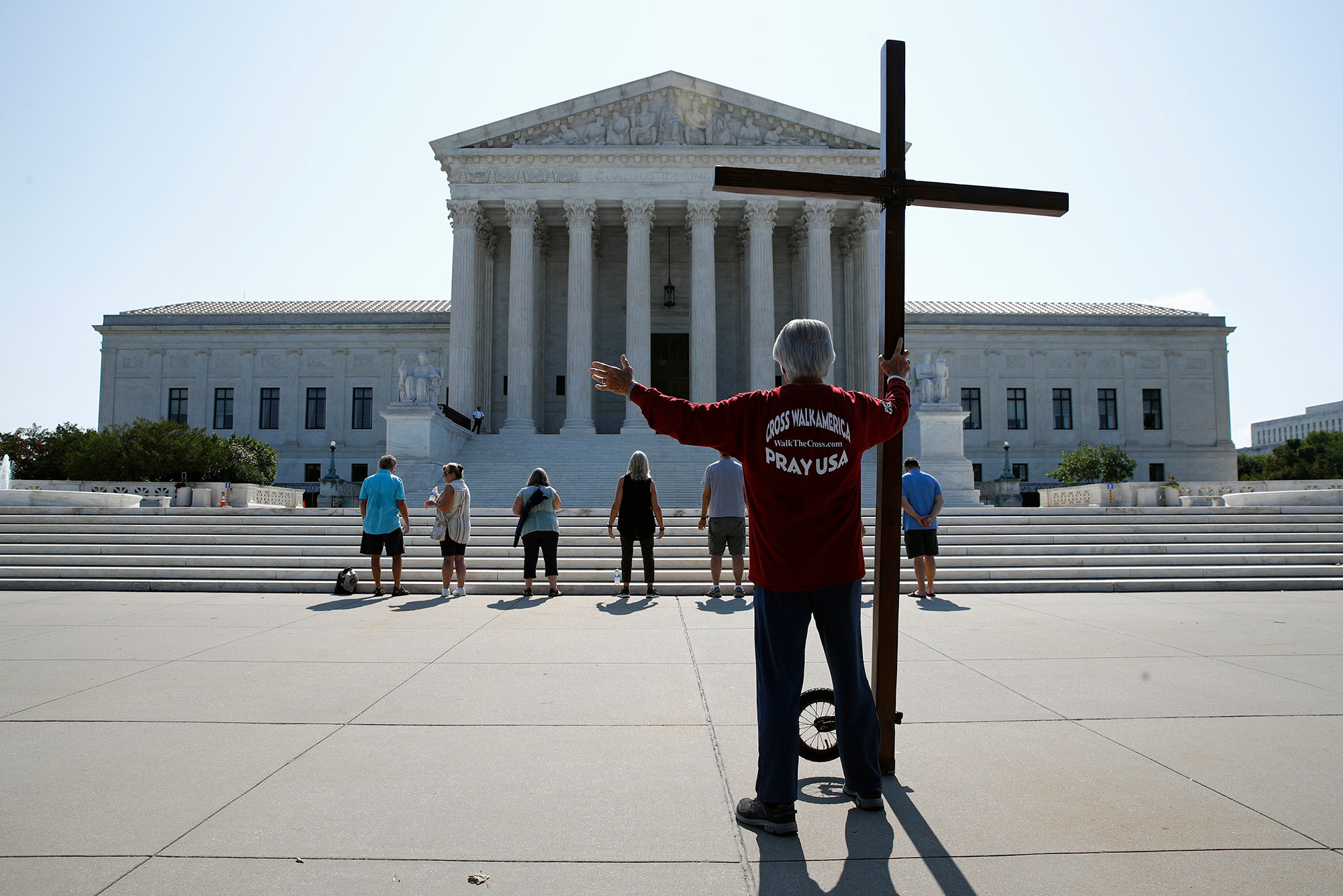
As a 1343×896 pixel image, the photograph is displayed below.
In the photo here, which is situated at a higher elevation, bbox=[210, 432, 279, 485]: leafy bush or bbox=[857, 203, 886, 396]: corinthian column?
bbox=[857, 203, 886, 396]: corinthian column

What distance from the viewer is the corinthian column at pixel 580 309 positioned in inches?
1442

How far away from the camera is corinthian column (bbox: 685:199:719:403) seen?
37.1m

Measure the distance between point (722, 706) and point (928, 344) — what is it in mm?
51518

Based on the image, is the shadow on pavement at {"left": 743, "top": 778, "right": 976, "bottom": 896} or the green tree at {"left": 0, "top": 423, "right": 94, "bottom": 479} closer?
the shadow on pavement at {"left": 743, "top": 778, "right": 976, "bottom": 896}

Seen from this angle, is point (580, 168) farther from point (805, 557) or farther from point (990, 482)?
point (805, 557)

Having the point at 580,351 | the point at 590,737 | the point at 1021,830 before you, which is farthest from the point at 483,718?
the point at 580,351

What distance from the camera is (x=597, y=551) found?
16219 mm

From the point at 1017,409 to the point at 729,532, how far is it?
4770cm

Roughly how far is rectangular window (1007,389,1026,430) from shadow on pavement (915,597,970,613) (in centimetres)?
4566

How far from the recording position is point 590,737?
5.18m

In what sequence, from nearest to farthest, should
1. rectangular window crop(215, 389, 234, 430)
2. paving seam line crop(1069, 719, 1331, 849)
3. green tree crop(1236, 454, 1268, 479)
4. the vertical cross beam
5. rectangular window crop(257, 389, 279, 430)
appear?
paving seam line crop(1069, 719, 1331, 849), the vertical cross beam, rectangular window crop(257, 389, 279, 430), rectangular window crop(215, 389, 234, 430), green tree crop(1236, 454, 1268, 479)

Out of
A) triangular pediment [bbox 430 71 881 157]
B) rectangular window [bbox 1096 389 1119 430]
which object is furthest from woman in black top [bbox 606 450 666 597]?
rectangular window [bbox 1096 389 1119 430]

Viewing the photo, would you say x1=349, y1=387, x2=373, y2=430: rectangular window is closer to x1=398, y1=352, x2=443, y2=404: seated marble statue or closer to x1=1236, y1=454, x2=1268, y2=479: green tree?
x1=398, y1=352, x2=443, y2=404: seated marble statue

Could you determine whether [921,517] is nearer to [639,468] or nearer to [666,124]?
[639,468]
